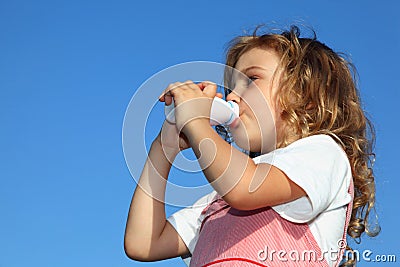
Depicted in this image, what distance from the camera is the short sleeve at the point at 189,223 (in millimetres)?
2420

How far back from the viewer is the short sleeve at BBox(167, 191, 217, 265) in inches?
95.3

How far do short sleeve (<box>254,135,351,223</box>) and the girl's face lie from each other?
0.18 metres

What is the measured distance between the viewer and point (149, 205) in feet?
7.79

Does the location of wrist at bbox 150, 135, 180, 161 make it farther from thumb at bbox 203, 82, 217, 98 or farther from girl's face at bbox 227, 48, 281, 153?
thumb at bbox 203, 82, 217, 98

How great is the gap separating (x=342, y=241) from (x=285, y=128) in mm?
453

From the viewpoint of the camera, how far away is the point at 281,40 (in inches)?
98.5

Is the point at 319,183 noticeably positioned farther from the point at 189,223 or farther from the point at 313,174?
the point at 189,223

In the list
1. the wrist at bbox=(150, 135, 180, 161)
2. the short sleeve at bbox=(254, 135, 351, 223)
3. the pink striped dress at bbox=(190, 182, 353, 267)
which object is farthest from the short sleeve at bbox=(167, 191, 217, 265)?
the short sleeve at bbox=(254, 135, 351, 223)

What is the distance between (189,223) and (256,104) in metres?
0.55

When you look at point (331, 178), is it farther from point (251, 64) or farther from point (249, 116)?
point (251, 64)

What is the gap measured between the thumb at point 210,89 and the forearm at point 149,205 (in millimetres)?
459

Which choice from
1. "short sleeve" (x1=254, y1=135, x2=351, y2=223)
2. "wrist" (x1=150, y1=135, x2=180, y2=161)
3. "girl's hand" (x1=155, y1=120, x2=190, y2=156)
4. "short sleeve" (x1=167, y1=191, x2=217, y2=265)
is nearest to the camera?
"short sleeve" (x1=254, y1=135, x2=351, y2=223)

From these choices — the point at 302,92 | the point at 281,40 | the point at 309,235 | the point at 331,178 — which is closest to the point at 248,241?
the point at 309,235

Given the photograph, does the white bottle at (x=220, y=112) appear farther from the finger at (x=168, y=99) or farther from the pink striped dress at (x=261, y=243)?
the pink striped dress at (x=261, y=243)
